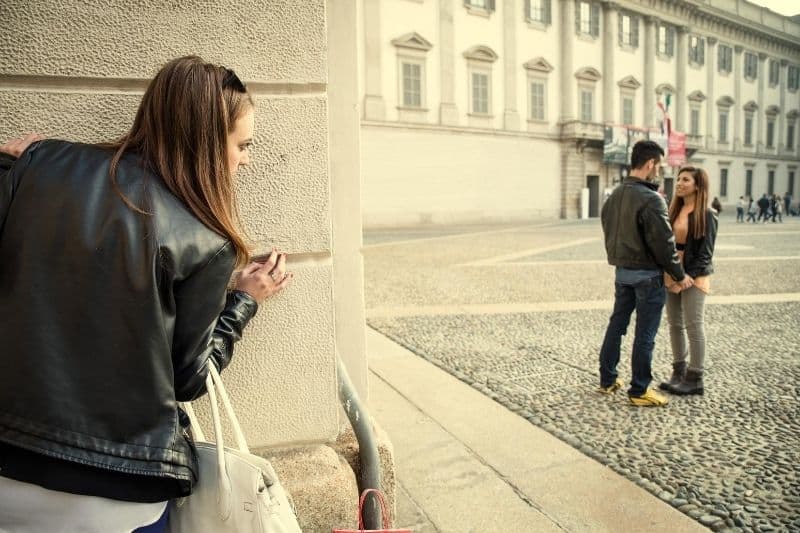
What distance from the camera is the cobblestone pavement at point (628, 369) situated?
2.75 metres

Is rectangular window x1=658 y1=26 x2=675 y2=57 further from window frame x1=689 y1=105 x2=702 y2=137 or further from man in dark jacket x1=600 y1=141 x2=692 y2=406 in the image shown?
man in dark jacket x1=600 y1=141 x2=692 y2=406

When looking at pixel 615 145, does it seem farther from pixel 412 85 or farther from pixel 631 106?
pixel 412 85

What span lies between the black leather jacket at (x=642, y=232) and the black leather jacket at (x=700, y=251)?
7.6 inches

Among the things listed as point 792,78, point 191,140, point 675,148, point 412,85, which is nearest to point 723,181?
point 792,78

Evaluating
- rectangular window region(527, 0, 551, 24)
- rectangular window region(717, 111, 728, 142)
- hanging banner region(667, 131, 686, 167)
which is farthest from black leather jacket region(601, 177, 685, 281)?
rectangular window region(717, 111, 728, 142)

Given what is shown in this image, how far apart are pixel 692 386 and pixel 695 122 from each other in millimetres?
41685

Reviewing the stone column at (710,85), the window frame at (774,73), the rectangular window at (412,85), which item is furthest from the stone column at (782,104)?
the rectangular window at (412,85)

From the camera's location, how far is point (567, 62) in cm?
3142

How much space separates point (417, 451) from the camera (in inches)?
122

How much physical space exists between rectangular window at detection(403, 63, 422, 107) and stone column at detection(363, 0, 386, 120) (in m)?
1.42

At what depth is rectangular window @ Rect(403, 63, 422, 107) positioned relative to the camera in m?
25.8

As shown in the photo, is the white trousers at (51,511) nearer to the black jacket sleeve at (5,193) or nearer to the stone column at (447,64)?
the black jacket sleeve at (5,193)

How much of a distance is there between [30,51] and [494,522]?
2303 mm

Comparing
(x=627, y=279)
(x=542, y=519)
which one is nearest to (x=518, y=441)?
(x=542, y=519)
